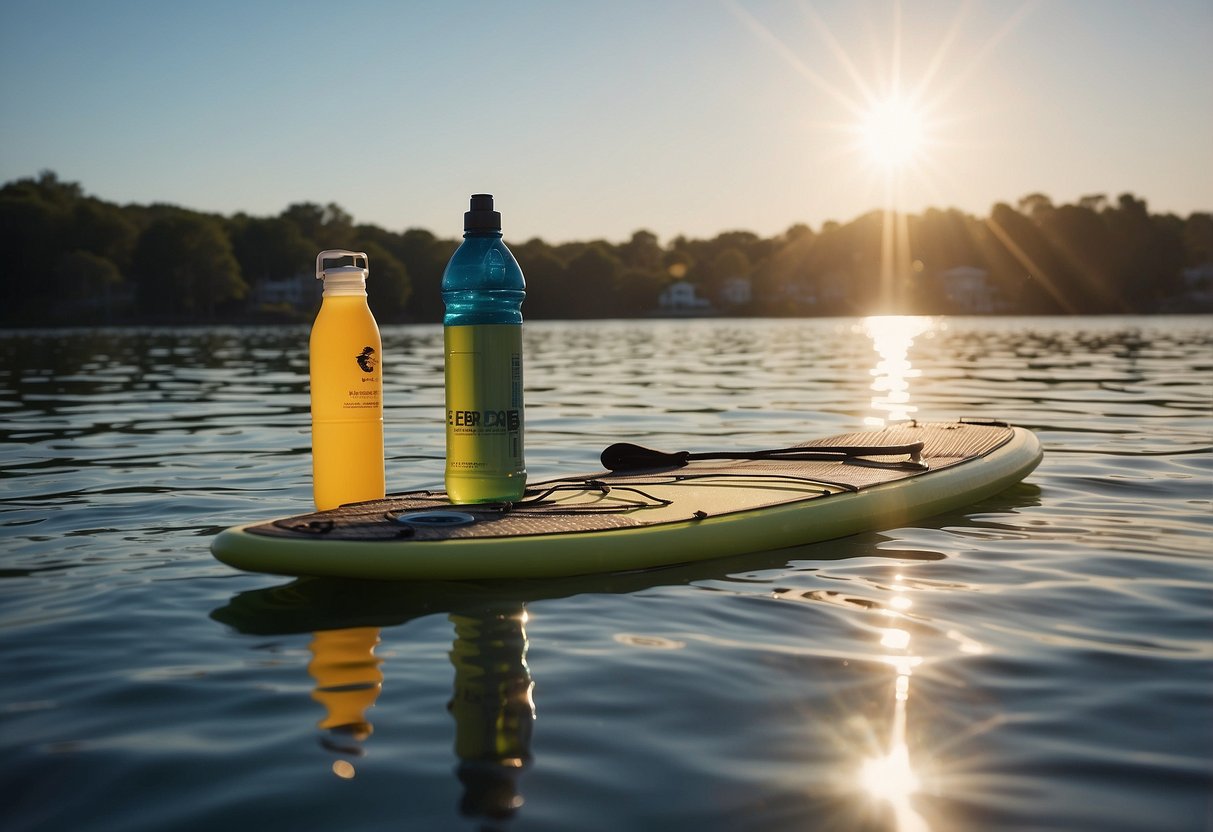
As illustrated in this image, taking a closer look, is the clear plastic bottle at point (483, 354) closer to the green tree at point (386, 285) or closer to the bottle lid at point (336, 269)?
the bottle lid at point (336, 269)

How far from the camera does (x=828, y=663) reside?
306cm

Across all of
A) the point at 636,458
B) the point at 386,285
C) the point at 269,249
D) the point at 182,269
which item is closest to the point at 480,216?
the point at 636,458

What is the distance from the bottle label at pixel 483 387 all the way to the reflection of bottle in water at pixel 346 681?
942mm

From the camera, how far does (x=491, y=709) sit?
2.70 metres

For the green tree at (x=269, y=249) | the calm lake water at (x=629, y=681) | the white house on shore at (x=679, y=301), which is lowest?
the calm lake water at (x=629, y=681)

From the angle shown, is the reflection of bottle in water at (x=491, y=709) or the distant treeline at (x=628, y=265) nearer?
the reflection of bottle in water at (x=491, y=709)

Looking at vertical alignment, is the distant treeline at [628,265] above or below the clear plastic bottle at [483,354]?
above

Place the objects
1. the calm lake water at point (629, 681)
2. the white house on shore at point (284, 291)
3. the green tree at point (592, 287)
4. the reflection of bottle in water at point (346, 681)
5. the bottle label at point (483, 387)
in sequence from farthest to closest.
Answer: the green tree at point (592, 287) → the white house on shore at point (284, 291) → the bottle label at point (483, 387) → the reflection of bottle in water at point (346, 681) → the calm lake water at point (629, 681)

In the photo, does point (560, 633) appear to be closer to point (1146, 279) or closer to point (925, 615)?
point (925, 615)

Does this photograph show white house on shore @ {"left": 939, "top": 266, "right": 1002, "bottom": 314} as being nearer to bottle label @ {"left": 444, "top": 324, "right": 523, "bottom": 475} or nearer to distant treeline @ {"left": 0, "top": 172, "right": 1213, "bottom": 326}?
distant treeline @ {"left": 0, "top": 172, "right": 1213, "bottom": 326}

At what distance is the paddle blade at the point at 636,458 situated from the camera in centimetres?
554

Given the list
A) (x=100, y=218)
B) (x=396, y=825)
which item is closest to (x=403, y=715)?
(x=396, y=825)

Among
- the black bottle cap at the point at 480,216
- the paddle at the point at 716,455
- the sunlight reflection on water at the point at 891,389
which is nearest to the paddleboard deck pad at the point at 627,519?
the paddle at the point at 716,455

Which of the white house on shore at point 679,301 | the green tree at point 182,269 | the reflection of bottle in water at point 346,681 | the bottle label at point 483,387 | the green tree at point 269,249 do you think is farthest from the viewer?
the white house on shore at point 679,301
